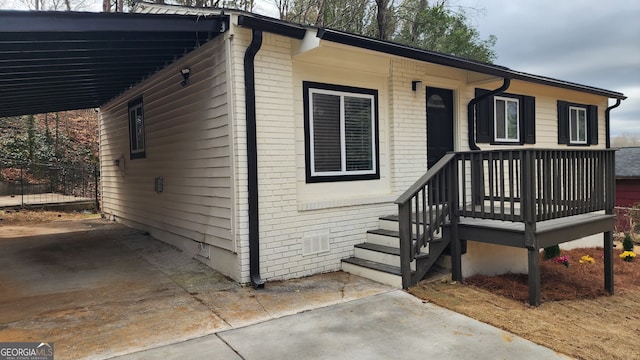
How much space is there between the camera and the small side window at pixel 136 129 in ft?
26.8

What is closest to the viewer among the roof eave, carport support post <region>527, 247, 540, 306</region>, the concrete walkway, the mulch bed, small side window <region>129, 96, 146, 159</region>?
the concrete walkway

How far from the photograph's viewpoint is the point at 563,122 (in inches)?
395

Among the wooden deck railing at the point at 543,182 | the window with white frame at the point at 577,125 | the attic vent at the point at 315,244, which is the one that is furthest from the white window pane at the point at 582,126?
the attic vent at the point at 315,244

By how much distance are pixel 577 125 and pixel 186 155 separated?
31.7 ft

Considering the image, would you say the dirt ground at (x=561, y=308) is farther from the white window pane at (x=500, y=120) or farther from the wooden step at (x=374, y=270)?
the white window pane at (x=500, y=120)

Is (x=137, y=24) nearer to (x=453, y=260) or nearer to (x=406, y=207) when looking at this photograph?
(x=406, y=207)

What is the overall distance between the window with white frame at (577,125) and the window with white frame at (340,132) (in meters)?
6.72

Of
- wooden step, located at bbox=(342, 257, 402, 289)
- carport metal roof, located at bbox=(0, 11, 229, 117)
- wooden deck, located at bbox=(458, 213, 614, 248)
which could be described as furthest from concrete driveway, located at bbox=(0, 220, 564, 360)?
carport metal roof, located at bbox=(0, 11, 229, 117)

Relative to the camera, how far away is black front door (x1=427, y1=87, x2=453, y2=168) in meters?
7.22

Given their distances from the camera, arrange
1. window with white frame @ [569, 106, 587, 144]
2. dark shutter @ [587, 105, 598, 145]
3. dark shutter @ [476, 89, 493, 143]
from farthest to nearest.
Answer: dark shutter @ [587, 105, 598, 145] → window with white frame @ [569, 106, 587, 144] → dark shutter @ [476, 89, 493, 143]

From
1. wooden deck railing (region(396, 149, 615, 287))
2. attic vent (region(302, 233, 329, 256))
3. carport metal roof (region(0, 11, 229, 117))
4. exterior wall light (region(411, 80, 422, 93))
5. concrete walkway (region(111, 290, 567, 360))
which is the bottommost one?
concrete walkway (region(111, 290, 567, 360))

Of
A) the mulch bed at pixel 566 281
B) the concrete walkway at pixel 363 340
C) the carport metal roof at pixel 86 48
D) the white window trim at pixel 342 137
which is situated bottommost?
the mulch bed at pixel 566 281

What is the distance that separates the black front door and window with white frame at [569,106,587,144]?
469cm

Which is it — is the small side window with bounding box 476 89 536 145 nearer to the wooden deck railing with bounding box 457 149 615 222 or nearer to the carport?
the wooden deck railing with bounding box 457 149 615 222
